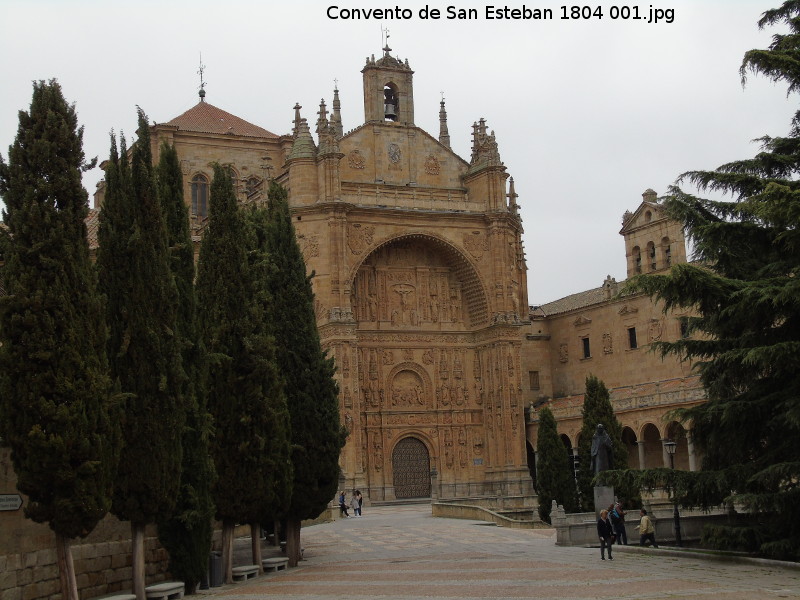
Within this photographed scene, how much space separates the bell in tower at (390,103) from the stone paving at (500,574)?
25.4m

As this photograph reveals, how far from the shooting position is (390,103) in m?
48.3

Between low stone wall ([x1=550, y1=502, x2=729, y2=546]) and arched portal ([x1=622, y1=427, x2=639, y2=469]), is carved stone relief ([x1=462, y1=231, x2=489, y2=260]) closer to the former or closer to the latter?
arched portal ([x1=622, y1=427, x2=639, y2=469])

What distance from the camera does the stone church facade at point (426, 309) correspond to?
43031 millimetres

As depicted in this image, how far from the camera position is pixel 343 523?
3441cm

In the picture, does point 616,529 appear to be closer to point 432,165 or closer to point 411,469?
point 411,469

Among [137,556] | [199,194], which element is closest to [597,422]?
[137,556]

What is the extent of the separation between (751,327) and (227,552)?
10340mm

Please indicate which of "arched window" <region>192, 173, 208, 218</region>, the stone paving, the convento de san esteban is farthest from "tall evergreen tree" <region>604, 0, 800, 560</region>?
"arched window" <region>192, 173, 208, 218</region>

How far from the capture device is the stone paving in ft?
51.1

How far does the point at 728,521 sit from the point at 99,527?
1175cm

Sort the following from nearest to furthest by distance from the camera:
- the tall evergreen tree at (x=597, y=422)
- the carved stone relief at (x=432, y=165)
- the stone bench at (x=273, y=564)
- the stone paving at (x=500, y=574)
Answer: the stone paving at (x=500, y=574), the stone bench at (x=273, y=564), the tall evergreen tree at (x=597, y=422), the carved stone relief at (x=432, y=165)

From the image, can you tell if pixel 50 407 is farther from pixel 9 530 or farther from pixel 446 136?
pixel 446 136

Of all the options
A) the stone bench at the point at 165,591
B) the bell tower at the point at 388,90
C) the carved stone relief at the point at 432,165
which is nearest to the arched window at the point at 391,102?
the bell tower at the point at 388,90

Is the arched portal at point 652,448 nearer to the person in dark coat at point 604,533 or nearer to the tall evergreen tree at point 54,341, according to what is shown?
the person in dark coat at point 604,533
